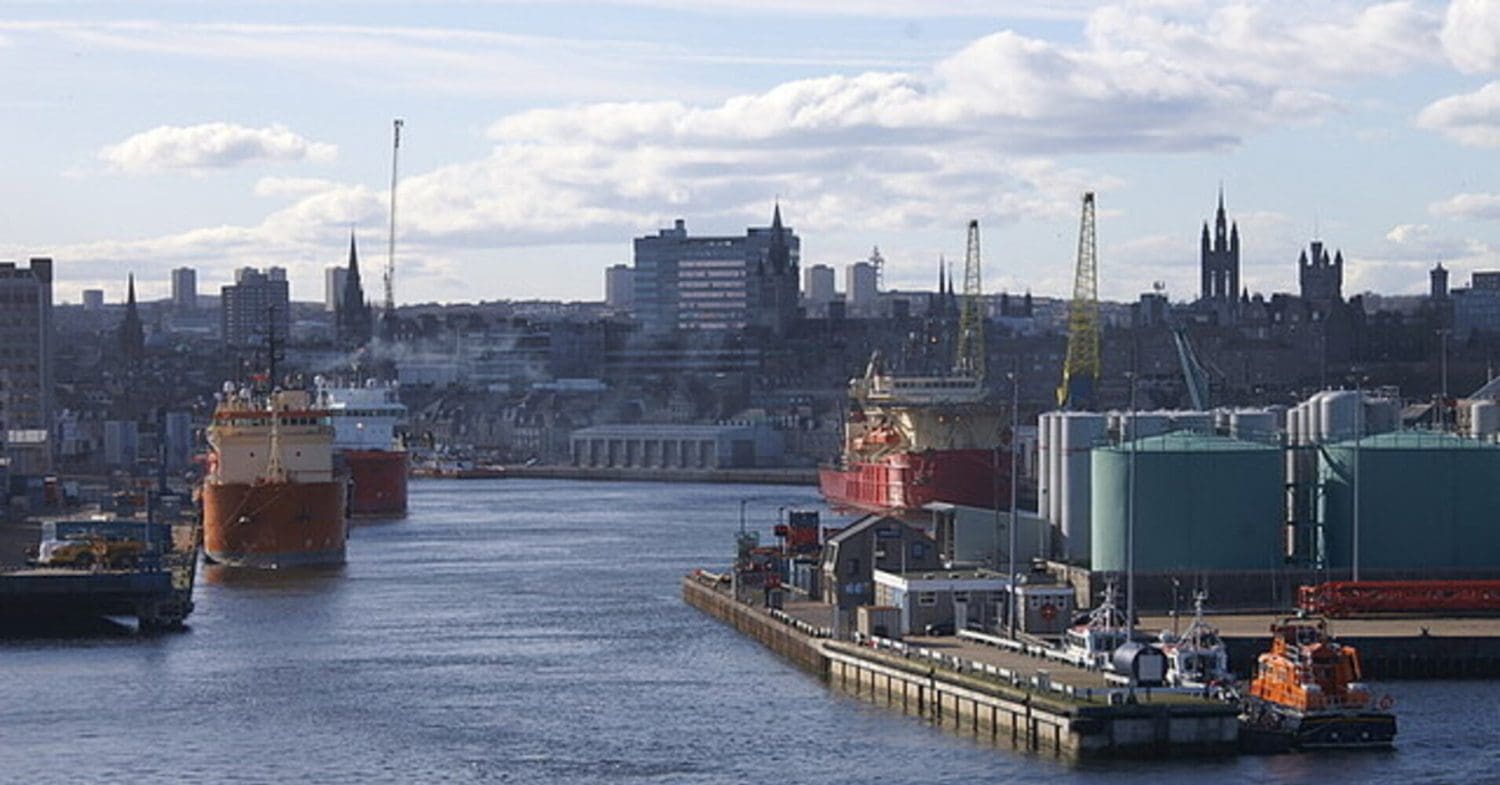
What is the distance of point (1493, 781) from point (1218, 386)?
146 m

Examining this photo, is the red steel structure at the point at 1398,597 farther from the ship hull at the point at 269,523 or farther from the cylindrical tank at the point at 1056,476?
the ship hull at the point at 269,523

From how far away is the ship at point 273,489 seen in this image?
84312 mm

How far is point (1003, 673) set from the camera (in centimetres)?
4953

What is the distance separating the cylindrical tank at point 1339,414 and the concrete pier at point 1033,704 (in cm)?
1451

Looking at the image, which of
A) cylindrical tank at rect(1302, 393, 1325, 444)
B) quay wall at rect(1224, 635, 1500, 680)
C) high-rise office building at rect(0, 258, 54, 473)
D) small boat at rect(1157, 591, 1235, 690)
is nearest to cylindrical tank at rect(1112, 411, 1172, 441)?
cylindrical tank at rect(1302, 393, 1325, 444)

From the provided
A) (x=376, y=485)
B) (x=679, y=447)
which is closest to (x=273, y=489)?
(x=376, y=485)

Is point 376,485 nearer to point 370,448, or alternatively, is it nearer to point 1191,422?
point 370,448

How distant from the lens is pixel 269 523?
84.6 metres

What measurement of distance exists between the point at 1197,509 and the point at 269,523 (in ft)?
98.2

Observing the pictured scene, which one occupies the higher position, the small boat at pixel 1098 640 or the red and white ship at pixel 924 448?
the red and white ship at pixel 924 448

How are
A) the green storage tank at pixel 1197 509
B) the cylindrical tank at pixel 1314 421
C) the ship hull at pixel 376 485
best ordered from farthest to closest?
the ship hull at pixel 376 485 < the cylindrical tank at pixel 1314 421 < the green storage tank at pixel 1197 509

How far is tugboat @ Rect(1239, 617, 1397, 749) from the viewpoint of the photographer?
45.8m

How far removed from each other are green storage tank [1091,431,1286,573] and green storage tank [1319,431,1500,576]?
5.37 feet

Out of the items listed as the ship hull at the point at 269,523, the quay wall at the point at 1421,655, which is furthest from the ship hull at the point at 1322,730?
the ship hull at the point at 269,523
